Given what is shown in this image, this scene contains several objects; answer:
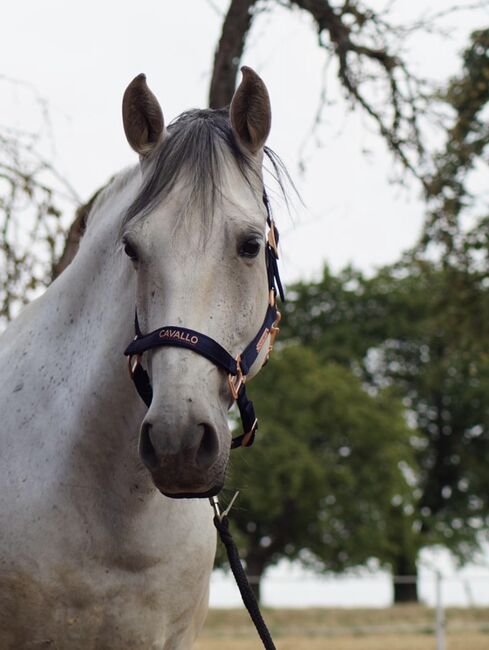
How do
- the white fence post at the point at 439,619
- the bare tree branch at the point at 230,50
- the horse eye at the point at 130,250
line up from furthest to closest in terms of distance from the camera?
the white fence post at the point at 439,619 → the bare tree branch at the point at 230,50 → the horse eye at the point at 130,250

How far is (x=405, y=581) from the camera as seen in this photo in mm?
16016

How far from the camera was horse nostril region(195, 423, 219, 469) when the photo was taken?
2584 millimetres

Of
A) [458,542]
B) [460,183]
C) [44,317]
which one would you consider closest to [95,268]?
[44,317]

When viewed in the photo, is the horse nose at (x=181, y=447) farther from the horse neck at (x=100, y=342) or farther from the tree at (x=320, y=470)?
the tree at (x=320, y=470)

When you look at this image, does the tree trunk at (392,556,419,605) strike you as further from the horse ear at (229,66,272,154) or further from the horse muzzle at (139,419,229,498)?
the horse muzzle at (139,419,229,498)

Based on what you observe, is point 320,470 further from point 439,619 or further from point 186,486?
point 186,486

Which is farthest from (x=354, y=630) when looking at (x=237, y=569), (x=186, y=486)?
(x=186, y=486)

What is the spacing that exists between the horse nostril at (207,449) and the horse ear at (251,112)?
100 centimetres

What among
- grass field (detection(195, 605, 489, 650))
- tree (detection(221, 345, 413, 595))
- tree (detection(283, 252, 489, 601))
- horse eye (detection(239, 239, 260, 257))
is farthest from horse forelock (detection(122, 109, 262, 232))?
tree (detection(283, 252, 489, 601))

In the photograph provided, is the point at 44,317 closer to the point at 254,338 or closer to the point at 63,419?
Answer: the point at 63,419

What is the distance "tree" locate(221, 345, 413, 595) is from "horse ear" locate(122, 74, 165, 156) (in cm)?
2784

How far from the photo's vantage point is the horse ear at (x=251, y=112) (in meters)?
3.04

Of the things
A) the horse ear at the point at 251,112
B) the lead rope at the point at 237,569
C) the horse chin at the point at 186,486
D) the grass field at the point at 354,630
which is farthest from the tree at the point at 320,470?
the horse chin at the point at 186,486

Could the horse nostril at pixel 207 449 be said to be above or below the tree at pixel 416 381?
below
